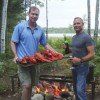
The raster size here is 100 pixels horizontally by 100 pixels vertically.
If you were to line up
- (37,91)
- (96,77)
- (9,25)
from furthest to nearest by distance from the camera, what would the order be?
(9,25) → (96,77) → (37,91)

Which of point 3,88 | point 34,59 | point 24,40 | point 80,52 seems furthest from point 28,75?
point 3,88

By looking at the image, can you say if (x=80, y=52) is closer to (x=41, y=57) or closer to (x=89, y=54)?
(x=89, y=54)

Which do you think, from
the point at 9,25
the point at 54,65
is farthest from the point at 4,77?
the point at 9,25

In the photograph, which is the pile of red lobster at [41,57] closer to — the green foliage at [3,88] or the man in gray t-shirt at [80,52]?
the man in gray t-shirt at [80,52]

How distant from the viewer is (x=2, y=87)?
434 inches

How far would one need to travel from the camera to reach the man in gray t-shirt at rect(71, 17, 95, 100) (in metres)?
7.70

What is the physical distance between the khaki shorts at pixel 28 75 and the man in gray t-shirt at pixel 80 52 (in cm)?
80

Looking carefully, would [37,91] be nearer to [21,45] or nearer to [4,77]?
[21,45]

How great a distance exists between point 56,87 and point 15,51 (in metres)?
2.57

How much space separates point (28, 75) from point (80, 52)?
3.86 ft

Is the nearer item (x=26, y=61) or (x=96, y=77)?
(x=26, y=61)

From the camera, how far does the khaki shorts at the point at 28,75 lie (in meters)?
7.42

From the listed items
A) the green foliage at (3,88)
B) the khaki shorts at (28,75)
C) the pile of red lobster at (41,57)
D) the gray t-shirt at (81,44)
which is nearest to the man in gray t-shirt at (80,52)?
the gray t-shirt at (81,44)

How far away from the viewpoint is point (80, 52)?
25.7 feet
